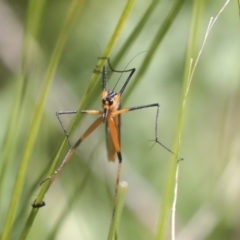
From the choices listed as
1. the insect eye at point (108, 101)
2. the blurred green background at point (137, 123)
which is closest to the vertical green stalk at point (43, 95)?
the insect eye at point (108, 101)

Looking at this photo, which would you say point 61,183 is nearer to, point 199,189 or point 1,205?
point 1,205

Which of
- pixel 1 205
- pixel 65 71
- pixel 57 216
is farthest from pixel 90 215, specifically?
pixel 65 71

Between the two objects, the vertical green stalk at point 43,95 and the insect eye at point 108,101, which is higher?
the insect eye at point 108,101

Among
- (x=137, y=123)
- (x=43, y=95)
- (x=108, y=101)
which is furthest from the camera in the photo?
(x=137, y=123)

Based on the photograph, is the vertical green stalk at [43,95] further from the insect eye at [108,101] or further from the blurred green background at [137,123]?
the blurred green background at [137,123]

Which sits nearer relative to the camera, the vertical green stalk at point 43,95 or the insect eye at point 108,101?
the vertical green stalk at point 43,95

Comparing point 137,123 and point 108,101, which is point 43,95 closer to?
point 108,101

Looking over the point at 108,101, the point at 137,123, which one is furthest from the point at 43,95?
the point at 137,123

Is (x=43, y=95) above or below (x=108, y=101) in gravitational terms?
below

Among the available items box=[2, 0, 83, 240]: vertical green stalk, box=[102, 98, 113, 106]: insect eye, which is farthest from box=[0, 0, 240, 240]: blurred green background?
box=[2, 0, 83, 240]: vertical green stalk
